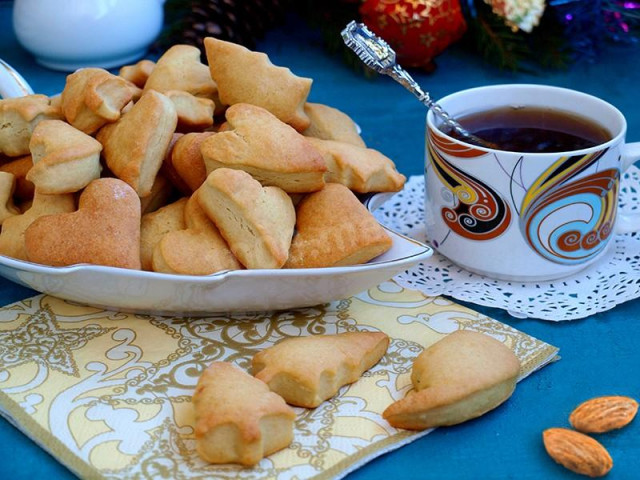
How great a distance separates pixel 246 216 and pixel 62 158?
0.16 m

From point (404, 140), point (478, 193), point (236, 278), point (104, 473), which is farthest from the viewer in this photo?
point (404, 140)

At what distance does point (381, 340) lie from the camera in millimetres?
702

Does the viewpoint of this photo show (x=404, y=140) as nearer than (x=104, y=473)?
No

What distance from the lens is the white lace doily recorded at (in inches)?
30.8

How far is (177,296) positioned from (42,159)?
0.16 meters

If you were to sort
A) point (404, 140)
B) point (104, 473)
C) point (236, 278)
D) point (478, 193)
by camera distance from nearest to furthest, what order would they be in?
point (104, 473) → point (236, 278) → point (478, 193) → point (404, 140)

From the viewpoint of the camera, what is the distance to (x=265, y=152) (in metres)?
0.73

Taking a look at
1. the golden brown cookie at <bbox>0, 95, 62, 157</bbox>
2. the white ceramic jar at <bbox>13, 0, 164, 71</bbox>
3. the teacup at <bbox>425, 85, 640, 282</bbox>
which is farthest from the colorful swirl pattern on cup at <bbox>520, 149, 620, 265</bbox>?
the white ceramic jar at <bbox>13, 0, 164, 71</bbox>

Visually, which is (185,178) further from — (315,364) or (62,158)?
(315,364)

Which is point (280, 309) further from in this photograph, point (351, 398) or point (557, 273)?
point (557, 273)

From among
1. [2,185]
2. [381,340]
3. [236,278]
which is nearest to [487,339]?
[381,340]

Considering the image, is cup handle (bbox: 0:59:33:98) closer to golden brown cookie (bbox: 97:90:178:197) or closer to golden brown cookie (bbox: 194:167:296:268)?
golden brown cookie (bbox: 97:90:178:197)

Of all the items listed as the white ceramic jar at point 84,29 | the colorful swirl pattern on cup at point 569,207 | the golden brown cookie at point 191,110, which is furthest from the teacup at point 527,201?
the white ceramic jar at point 84,29

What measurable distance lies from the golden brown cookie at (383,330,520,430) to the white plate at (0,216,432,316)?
0.09 meters
